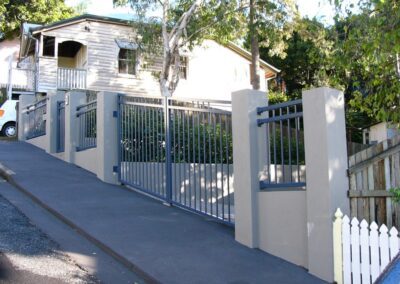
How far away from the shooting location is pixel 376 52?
6812mm

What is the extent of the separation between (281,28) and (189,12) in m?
3.93

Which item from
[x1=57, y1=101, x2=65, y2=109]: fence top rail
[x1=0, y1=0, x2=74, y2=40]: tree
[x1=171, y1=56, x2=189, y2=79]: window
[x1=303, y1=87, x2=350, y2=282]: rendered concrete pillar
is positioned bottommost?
[x1=303, y1=87, x2=350, y2=282]: rendered concrete pillar

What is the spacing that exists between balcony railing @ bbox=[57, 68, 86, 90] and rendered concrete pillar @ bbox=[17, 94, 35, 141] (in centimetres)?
693

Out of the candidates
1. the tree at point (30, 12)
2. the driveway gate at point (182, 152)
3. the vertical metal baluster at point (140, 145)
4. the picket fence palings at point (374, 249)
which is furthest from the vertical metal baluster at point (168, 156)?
the tree at point (30, 12)

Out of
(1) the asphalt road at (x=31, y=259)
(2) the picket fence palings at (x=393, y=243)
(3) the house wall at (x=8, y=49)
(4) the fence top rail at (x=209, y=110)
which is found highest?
(3) the house wall at (x=8, y=49)

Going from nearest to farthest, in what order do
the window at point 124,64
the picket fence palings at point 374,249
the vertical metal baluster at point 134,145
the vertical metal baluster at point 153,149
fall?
the picket fence palings at point 374,249, the vertical metal baluster at point 153,149, the vertical metal baluster at point 134,145, the window at point 124,64

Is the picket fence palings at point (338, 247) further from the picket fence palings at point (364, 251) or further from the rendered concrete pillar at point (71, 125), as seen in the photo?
the rendered concrete pillar at point (71, 125)

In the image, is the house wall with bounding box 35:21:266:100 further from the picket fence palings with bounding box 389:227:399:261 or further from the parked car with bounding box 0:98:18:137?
the picket fence palings with bounding box 389:227:399:261

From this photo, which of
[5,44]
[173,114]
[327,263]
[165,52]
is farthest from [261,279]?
[5,44]

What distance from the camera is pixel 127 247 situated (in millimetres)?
6098

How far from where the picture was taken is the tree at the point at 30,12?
34750 millimetres

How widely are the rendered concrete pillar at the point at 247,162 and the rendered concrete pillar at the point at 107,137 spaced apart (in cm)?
421

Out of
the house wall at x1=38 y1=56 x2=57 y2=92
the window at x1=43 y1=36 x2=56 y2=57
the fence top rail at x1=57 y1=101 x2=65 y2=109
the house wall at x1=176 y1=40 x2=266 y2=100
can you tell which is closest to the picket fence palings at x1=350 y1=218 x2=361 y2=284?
the fence top rail at x1=57 y1=101 x2=65 y2=109

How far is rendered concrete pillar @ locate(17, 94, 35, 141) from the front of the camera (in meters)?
17.1
